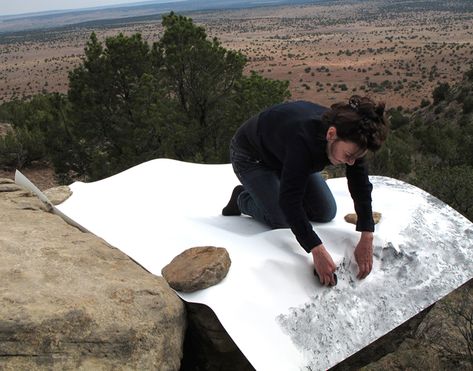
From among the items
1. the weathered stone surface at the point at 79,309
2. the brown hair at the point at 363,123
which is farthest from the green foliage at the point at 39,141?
the brown hair at the point at 363,123

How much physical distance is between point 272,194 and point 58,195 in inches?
66.6

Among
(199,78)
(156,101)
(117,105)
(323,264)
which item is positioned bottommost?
(117,105)

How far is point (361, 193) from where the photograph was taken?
2.79 m

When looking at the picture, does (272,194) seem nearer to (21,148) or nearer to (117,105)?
(117,105)

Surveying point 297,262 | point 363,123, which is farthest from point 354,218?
point 363,123

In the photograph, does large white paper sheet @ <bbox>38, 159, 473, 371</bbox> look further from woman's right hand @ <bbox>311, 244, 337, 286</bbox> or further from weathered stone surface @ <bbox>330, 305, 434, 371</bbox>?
weathered stone surface @ <bbox>330, 305, 434, 371</bbox>

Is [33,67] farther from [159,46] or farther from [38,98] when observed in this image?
[159,46]

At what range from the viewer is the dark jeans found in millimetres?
3078

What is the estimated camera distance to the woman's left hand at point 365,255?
2.70 metres

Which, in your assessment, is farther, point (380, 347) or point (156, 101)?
point (156, 101)

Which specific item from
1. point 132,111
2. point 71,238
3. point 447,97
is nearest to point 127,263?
point 71,238

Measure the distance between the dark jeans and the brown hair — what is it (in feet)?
2.54

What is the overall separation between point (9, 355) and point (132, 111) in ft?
22.6

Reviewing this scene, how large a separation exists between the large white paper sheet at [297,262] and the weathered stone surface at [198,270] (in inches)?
2.0
